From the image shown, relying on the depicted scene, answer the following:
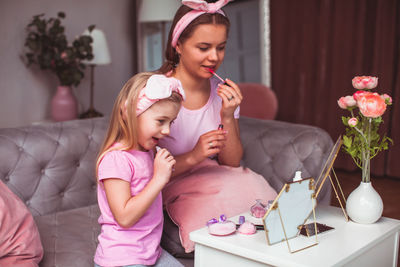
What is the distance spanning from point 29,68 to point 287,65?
2.42 metres

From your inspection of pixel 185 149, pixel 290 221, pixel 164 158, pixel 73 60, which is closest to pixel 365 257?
pixel 290 221

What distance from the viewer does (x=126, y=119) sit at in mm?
1443

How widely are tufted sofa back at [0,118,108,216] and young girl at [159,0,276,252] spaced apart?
49cm

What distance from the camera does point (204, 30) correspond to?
65.7 inches

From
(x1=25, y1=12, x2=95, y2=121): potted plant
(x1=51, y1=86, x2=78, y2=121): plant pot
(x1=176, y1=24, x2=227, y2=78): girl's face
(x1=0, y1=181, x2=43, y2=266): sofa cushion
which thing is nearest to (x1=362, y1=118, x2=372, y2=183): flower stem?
(x1=176, y1=24, x2=227, y2=78): girl's face

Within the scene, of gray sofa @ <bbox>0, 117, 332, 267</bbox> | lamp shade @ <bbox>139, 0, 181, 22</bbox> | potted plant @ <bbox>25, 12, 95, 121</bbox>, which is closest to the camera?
gray sofa @ <bbox>0, 117, 332, 267</bbox>

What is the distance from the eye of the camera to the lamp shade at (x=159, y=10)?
14.1ft

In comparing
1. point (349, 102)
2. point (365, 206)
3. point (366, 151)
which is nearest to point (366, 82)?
point (349, 102)

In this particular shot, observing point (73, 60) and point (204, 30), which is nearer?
point (204, 30)

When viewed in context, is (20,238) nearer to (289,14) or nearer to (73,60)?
(73,60)

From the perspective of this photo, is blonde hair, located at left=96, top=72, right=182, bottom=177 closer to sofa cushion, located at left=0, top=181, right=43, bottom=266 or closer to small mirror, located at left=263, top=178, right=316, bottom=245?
sofa cushion, located at left=0, top=181, right=43, bottom=266

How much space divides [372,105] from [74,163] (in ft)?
4.31

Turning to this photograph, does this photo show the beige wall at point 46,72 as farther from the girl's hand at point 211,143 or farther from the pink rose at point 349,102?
the pink rose at point 349,102

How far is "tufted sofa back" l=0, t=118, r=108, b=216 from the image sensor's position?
1948 millimetres
